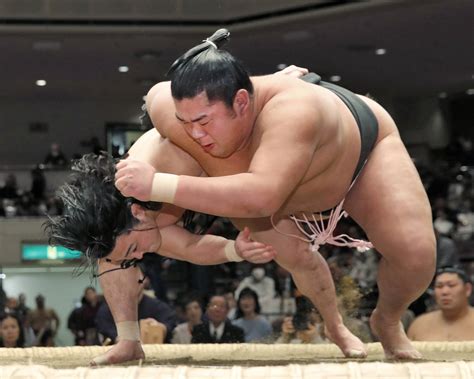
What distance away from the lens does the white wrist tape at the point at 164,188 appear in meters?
1.74

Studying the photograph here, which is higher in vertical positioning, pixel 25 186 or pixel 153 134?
pixel 25 186

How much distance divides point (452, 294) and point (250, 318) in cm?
115

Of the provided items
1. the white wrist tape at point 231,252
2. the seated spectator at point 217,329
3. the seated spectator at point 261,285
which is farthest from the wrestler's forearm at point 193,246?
the seated spectator at point 261,285

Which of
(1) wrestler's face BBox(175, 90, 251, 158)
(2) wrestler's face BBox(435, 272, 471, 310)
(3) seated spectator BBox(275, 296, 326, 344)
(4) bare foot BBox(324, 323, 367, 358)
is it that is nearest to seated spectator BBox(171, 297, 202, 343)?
(3) seated spectator BBox(275, 296, 326, 344)

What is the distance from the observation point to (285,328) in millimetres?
4066

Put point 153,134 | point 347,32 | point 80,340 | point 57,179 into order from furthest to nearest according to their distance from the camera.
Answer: point 57,179 < point 347,32 < point 80,340 < point 153,134

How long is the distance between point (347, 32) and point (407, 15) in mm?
793

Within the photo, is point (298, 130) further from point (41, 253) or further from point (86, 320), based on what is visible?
point (41, 253)

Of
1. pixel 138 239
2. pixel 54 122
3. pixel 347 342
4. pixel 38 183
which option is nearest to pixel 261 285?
pixel 347 342

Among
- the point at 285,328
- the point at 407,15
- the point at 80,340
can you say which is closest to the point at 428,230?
the point at 285,328

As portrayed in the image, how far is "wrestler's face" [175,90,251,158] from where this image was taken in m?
1.82

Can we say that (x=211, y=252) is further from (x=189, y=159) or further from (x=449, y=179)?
(x=449, y=179)

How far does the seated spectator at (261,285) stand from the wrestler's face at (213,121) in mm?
3145

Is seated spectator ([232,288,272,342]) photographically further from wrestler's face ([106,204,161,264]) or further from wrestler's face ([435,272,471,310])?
wrestler's face ([106,204,161,264])
